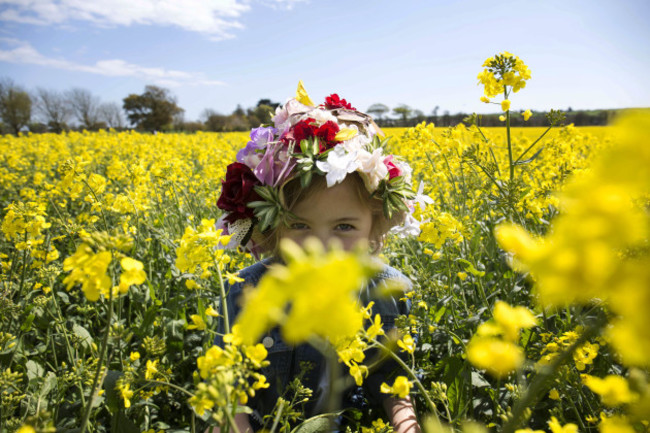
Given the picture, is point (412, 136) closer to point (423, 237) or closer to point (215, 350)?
point (423, 237)

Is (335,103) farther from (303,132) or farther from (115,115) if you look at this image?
(115,115)

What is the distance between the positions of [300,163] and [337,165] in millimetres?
166

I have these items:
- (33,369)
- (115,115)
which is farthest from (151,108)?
(33,369)

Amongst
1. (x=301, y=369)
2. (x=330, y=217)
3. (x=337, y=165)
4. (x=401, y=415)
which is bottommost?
(x=401, y=415)

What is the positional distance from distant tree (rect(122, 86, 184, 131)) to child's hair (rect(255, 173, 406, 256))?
48615mm

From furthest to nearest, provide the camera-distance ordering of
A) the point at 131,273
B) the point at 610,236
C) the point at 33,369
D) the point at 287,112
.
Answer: the point at 33,369 < the point at 287,112 < the point at 131,273 < the point at 610,236

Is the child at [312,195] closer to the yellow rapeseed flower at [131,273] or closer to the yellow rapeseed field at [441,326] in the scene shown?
the yellow rapeseed field at [441,326]

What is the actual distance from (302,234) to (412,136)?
1998 mm

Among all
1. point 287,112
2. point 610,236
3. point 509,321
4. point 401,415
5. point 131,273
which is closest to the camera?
point 610,236

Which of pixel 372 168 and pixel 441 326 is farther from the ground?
pixel 372 168

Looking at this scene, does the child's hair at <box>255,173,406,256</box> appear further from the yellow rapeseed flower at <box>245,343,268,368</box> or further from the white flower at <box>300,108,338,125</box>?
the yellow rapeseed flower at <box>245,343,268,368</box>

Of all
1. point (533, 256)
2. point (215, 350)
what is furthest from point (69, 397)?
point (533, 256)

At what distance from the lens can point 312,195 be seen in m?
1.66

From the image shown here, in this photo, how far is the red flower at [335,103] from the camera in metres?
1.93
